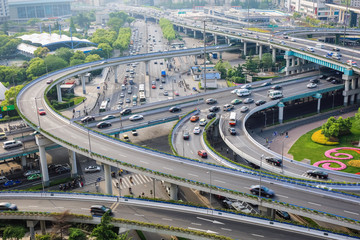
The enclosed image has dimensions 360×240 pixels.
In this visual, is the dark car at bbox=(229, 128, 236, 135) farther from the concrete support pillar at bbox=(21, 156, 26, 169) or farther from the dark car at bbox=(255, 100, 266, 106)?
the concrete support pillar at bbox=(21, 156, 26, 169)

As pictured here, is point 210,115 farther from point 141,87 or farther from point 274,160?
point 141,87

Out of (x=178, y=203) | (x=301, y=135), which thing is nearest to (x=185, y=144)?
(x=178, y=203)

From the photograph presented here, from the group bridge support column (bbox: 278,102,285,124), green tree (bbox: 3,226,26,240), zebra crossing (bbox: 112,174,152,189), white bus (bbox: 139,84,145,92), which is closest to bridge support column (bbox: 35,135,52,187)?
zebra crossing (bbox: 112,174,152,189)

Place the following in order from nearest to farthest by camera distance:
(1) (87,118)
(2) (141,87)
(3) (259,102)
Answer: (1) (87,118), (3) (259,102), (2) (141,87)

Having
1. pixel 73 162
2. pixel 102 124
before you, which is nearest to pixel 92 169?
pixel 73 162

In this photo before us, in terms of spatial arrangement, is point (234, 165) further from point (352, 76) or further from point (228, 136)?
point (352, 76)

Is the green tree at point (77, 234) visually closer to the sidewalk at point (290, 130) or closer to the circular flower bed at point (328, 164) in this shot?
the circular flower bed at point (328, 164)
